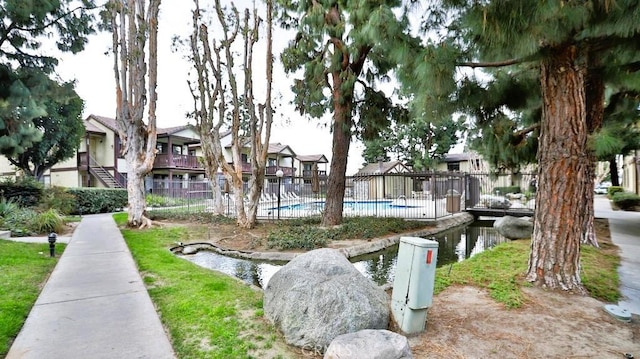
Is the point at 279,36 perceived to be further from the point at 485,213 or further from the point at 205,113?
the point at 485,213

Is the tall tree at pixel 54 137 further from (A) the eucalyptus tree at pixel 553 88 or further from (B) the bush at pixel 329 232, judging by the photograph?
(A) the eucalyptus tree at pixel 553 88

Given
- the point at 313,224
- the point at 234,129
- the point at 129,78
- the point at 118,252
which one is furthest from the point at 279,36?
the point at 118,252

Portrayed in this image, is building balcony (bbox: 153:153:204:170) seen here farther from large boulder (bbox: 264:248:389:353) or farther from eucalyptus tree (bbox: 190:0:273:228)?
large boulder (bbox: 264:248:389:353)

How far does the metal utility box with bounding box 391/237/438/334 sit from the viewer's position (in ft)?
10.2

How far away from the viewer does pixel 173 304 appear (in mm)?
4035

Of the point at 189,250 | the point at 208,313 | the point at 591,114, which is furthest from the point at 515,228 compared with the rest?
the point at 189,250

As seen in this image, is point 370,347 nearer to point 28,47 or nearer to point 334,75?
point 334,75

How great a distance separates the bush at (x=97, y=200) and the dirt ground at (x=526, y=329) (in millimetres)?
17515

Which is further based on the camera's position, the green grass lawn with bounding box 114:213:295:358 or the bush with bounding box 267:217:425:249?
the bush with bounding box 267:217:425:249

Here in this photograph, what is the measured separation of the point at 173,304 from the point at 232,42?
10.6 metres

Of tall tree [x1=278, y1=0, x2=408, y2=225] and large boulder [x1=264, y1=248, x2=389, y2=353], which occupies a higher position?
tall tree [x1=278, y1=0, x2=408, y2=225]

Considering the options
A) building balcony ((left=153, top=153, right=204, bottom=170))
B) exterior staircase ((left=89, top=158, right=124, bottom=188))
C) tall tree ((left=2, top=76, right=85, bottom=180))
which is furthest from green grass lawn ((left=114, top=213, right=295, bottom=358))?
building balcony ((left=153, top=153, right=204, bottom=170))

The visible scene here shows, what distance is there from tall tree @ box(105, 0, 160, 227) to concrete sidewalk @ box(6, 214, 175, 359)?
5.74m

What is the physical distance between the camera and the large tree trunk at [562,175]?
4148 millimetres
